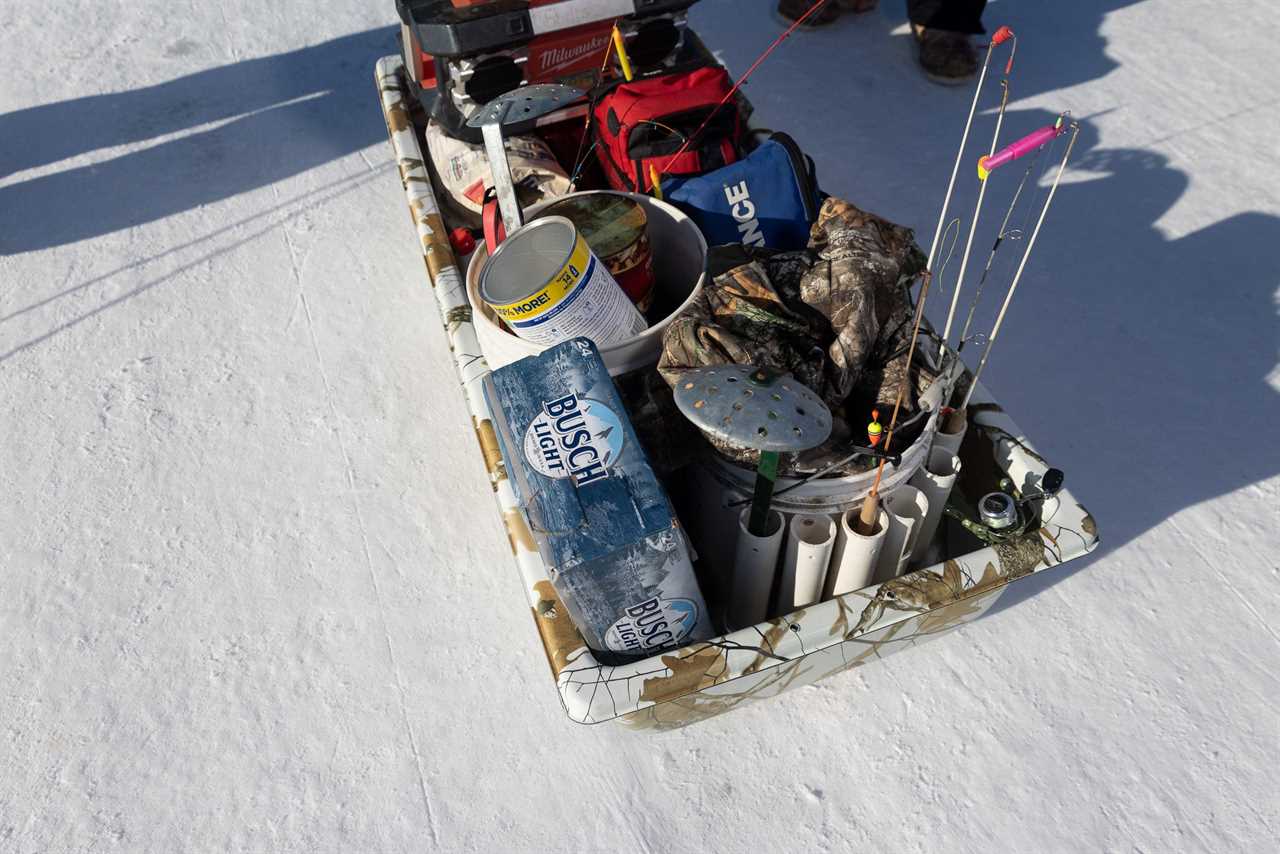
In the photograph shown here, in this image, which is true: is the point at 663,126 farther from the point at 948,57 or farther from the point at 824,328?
the point at 948,57

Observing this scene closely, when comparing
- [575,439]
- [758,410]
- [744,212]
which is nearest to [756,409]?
[758,410]

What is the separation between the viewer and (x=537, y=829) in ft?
5.65

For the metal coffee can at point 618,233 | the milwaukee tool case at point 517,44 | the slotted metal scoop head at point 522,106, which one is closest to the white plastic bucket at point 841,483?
the metal coffee can at point 618,233

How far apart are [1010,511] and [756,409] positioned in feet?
1.82

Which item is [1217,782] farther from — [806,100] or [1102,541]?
[806,100]

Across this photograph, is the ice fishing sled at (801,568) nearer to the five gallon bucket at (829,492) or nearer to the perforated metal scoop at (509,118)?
the five gallon bucket at (829,492)

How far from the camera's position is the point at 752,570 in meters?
1.64

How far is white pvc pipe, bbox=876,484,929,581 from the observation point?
159 cm

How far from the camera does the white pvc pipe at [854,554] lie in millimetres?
1550

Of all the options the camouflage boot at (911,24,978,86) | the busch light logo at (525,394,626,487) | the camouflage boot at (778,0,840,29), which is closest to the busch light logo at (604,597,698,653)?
the busch light logo at (525,394,626,487)

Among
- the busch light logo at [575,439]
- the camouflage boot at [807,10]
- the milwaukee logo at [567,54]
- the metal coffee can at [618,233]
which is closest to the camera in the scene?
the busch light logo at [575,439]

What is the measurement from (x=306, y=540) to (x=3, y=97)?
8.12 feet

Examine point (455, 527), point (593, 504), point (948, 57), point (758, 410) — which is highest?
point (758, 410)

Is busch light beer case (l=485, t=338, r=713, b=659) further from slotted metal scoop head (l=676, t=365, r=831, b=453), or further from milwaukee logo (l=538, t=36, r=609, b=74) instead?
milwaukee logo (l=538, t=36, r=609, b=74)
